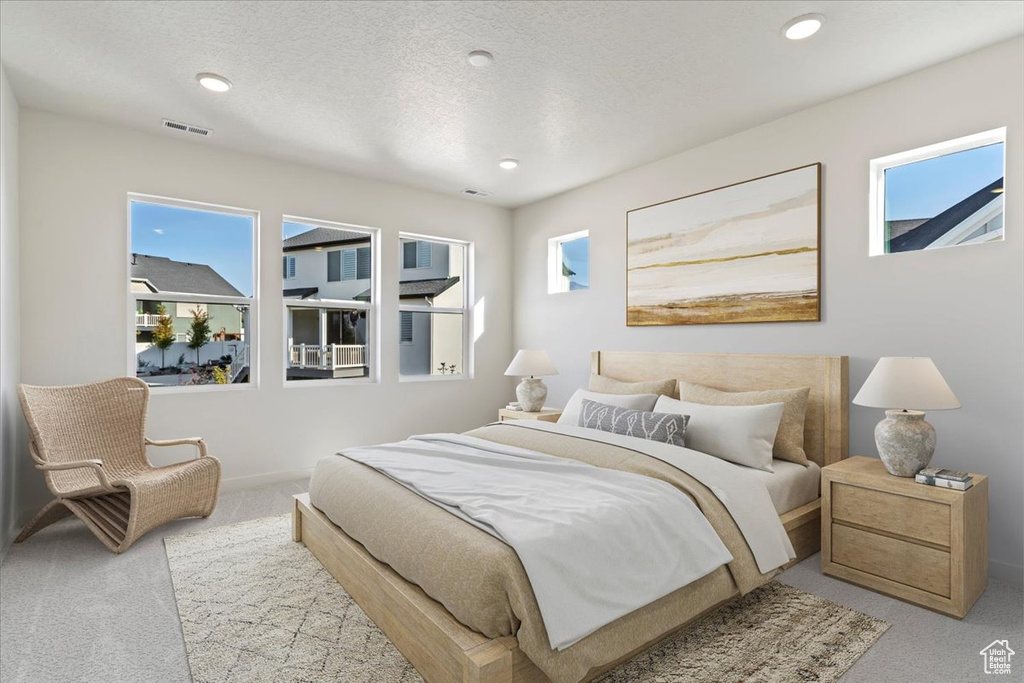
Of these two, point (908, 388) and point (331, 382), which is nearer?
point (908, 388)

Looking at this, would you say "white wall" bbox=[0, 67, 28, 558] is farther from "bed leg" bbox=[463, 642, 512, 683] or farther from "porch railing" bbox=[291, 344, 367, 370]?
"bed leg" bbox=[463, 642, 512, 683]

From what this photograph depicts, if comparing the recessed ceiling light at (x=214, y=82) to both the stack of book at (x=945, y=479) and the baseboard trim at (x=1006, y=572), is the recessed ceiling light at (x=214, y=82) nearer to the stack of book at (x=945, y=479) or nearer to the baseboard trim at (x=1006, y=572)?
the stack of book at (x=945, y=479)

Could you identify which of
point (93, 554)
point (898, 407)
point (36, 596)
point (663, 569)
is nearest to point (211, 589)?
point (36, 596)

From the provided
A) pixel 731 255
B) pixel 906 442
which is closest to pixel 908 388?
pixel 906 442

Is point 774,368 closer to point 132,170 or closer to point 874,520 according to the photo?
point 874,520

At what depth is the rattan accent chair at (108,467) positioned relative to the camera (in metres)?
2.97

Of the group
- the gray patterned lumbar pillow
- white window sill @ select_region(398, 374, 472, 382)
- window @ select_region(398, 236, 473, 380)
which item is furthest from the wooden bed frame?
window @ select_region(398, 236, 473, 380)

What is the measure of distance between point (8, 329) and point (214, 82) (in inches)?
73.6

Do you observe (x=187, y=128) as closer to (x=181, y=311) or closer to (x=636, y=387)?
(x=181, y=311)

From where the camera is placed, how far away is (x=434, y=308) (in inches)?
211

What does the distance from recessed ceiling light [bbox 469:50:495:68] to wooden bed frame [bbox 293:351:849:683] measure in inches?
95.5

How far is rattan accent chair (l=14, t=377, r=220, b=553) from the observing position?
2.97 m

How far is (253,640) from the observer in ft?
6.91

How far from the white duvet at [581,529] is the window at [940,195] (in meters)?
2.14
